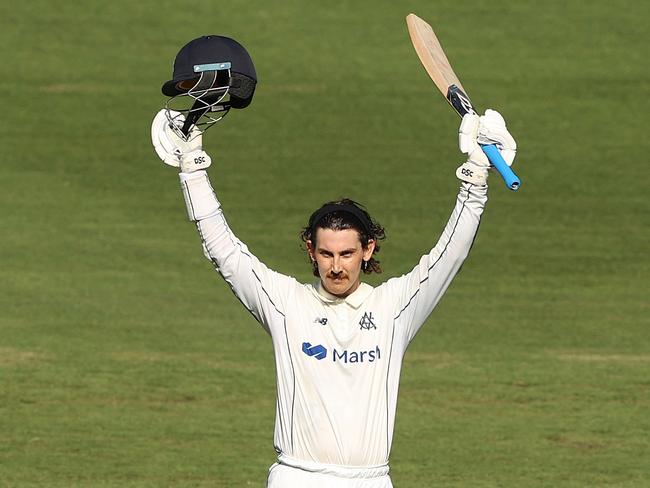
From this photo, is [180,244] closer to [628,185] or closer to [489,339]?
[489,339]

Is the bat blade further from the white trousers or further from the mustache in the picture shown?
the white trousers

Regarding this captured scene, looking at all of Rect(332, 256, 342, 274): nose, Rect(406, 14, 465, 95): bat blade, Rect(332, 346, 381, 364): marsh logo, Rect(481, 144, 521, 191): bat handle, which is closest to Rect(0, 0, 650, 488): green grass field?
Rect(406, 14, 465, 95): bat blade

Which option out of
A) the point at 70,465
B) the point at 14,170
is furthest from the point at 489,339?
the point at 14,170

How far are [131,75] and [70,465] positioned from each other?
16.1 metres

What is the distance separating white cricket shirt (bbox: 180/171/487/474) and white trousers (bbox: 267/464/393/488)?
4cm

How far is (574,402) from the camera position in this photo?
44.4 ft

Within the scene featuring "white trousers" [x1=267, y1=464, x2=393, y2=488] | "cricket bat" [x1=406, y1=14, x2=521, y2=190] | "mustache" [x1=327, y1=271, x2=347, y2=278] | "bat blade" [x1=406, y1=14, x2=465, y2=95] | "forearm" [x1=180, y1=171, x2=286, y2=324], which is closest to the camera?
"white trousers" [x1=267, y1=464, x2=393, y2=488]

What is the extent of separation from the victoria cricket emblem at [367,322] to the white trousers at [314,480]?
58 centimetres

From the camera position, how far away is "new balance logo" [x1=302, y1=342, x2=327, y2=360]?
18.8ft

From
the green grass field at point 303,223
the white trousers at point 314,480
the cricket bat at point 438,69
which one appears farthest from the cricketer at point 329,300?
the green grass field at point 303,223

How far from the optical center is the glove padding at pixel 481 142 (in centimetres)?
581

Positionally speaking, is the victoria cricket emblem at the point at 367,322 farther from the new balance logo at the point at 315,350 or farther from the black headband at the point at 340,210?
the black headband at the point at 340,210

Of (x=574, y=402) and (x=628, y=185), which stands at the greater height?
(x=628, y=185)

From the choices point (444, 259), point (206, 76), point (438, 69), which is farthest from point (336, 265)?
point (438, 69)
